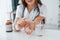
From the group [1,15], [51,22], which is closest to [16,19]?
[1,15]

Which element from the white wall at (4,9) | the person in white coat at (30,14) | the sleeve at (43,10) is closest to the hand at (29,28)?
the person in white coat at (30,14)

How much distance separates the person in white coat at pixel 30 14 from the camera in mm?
1122

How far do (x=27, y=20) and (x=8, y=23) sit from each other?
0.61 ft

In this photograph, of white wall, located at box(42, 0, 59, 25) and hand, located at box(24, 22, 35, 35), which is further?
→ white wall, located at box(42, 0, 59, 25)

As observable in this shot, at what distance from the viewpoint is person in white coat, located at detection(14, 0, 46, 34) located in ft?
3.68

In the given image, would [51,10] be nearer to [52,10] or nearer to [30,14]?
[52,10]

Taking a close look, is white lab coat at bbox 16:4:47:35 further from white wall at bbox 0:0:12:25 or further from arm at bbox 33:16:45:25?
white wall at bbox 0:0:12:25

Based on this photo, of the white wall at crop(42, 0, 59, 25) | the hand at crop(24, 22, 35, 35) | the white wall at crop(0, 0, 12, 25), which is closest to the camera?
the hand at crop(24, 22, 35, 35)

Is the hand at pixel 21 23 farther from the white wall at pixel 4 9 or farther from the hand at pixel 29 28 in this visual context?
the white wall at pixel 4 9

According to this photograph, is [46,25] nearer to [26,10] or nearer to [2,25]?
[26,10]

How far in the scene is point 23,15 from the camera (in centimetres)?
123

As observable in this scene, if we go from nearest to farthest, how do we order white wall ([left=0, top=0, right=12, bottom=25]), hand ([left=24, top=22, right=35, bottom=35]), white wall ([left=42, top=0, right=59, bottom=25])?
hand ([left=24, top=22, right=35, bottom=35]) → white wall ([left=42, top=0, right=59, bottom=25]) → white wall ([left=0, top=0, right=12, bottom=25])

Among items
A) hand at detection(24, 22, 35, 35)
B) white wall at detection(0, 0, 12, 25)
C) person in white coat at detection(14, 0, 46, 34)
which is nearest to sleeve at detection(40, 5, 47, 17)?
person in white coat at detection(14, 0, 46, 34)

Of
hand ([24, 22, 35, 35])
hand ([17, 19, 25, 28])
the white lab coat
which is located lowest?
hand ([24, 22, 35, 35])
